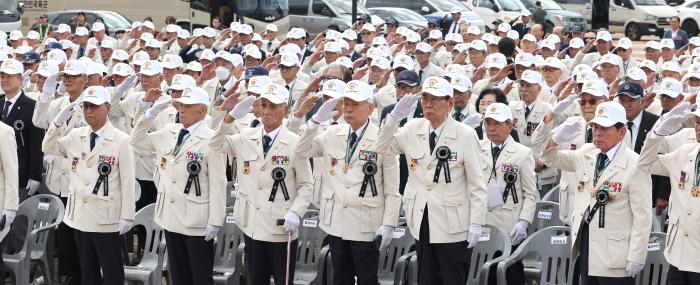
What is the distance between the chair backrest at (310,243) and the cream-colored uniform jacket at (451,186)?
3.61 feet

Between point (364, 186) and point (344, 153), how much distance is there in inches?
10.8

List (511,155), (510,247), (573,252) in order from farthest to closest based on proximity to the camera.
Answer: (511,155) → (510,247) → (573,252)

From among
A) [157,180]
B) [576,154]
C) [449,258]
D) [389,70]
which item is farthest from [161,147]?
[389,70]

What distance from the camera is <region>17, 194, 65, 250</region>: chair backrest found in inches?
424

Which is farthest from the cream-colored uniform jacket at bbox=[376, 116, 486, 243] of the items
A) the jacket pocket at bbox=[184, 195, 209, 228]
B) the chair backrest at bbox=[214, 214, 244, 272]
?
the chair backrest at bbox=[214, 214, 244, 272]

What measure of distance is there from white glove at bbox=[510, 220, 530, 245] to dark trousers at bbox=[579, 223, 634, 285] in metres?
0.96

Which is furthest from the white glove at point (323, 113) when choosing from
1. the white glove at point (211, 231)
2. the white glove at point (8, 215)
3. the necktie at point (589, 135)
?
the white glove at point (8, 215)

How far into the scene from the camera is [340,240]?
32.0 ft

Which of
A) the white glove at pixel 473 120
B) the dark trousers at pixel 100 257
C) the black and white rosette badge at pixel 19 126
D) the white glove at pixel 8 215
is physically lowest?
the dark trousers at pixel 100 257

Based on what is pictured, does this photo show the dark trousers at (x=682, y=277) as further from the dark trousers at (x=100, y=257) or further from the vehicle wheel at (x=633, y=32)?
the vehicle wheel at (x=633, y=32)

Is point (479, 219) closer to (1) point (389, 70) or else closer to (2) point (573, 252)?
(2) point (573, 252)

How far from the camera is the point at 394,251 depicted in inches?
398

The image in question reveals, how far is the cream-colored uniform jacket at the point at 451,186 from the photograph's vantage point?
30.4 feet

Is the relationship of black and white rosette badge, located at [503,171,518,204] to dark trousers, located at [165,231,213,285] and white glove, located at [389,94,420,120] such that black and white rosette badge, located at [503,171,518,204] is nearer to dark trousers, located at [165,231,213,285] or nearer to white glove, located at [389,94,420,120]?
white glove, located at [389,94,420,120]
